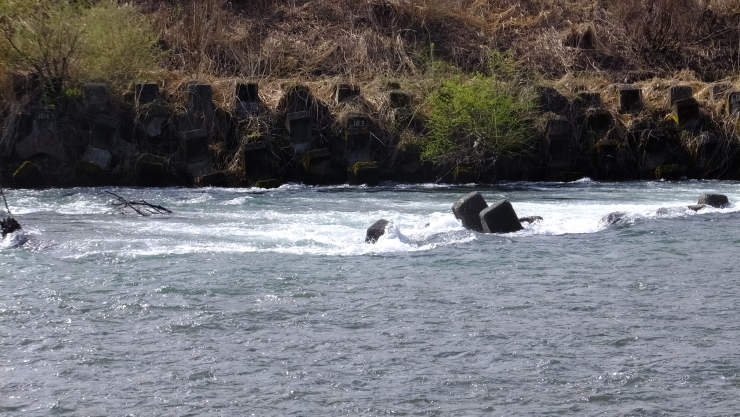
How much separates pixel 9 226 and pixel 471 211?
5.27m

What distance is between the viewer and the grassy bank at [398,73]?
17.2m

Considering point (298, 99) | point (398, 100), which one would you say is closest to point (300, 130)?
point (298, 99)

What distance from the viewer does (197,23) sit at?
2186 centimetres

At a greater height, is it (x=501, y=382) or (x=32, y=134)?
(x=32, y=134)

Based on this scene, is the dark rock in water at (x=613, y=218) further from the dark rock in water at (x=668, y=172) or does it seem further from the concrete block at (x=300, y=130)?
the concrete block at (x=300, y=130)

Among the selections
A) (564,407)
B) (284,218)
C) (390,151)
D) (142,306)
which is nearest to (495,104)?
(390,151)

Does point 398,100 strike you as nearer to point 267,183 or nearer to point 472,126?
point 472,126

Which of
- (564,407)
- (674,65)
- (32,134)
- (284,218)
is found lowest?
(564,407)

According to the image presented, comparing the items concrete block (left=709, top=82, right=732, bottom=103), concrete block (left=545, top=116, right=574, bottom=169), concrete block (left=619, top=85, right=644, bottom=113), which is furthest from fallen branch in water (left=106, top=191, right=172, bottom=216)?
concrete block (left=709, top=82, right=732, bottom=103)

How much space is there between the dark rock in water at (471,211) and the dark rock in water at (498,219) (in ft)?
0.32

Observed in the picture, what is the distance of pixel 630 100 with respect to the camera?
18828 millimetres

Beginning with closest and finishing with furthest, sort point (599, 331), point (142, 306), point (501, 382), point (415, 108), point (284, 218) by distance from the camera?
point (501, 382), point (599, 331), point (142, 306), point (284, 218), point (415, 108)

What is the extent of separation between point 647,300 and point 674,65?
15105 mm

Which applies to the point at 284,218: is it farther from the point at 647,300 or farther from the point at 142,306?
the point at 647,300
